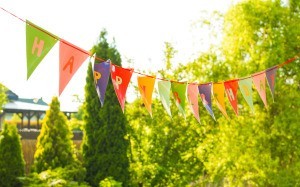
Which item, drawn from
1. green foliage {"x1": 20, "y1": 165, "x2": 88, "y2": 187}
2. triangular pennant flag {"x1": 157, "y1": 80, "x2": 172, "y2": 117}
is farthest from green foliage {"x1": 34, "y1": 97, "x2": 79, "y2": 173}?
triangular pennant flag {"x1": 157, "y1": 80, "x2": 172, "y2": 117}

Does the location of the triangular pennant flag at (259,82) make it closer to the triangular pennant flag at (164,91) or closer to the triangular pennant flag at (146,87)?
the triangular pennant flag at (164,91)

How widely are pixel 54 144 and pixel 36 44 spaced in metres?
8.46

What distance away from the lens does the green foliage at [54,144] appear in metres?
12.7

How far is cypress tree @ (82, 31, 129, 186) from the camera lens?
13.2m

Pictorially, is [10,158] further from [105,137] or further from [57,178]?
[105,137]

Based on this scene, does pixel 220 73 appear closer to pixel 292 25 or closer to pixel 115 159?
pixel 292 25

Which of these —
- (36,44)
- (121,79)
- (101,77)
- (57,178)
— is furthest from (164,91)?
(57,178)

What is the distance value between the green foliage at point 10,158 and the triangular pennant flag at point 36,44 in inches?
306

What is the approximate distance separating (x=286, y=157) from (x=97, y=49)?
5.39m

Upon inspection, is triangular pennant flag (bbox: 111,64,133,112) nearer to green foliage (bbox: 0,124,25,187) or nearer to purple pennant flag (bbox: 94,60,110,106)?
purple pennant flag (bbox: 94,60,110,106)

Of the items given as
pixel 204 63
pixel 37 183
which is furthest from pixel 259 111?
pixel 37 183

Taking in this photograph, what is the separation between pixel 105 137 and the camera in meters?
13.3

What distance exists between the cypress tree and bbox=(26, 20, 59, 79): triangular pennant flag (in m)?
8.52

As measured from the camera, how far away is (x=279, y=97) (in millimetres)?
12281
